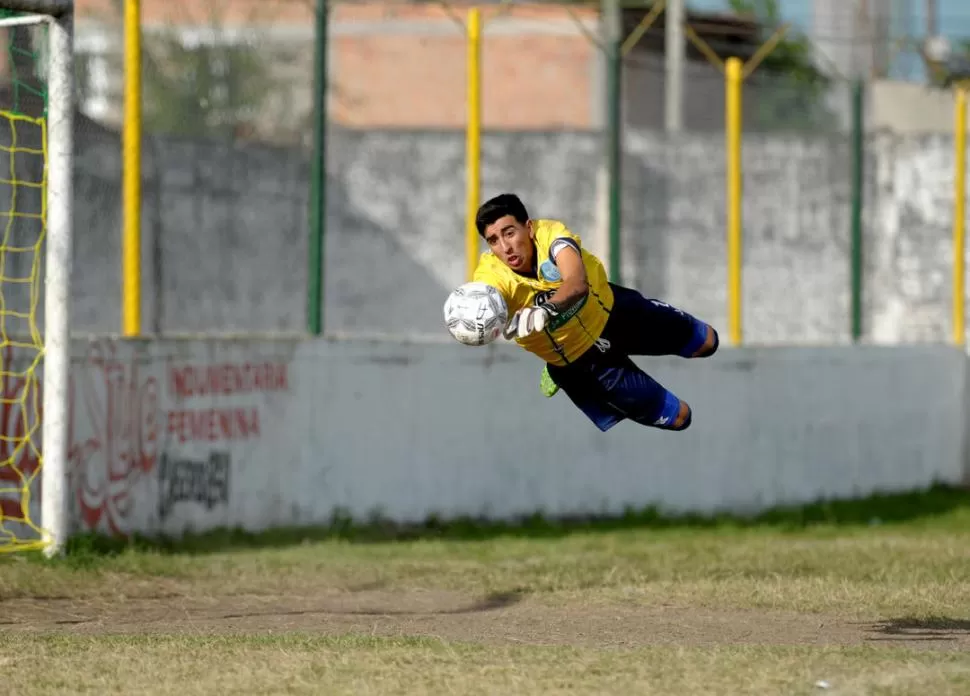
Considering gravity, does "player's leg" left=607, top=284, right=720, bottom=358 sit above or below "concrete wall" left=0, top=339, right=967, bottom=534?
above

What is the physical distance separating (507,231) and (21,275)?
4681 mm

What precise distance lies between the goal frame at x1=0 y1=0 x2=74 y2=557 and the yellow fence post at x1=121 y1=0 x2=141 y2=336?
1.17 meters

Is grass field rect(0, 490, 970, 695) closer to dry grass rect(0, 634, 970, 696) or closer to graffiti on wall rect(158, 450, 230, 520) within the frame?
dry grass rect(0, 634, 970, 696)

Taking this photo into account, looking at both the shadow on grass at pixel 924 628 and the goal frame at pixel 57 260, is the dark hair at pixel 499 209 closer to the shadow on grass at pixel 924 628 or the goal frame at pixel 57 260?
the shadow on grass at pixel 924 628

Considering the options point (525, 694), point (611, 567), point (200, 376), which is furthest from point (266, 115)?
point (525, 694)

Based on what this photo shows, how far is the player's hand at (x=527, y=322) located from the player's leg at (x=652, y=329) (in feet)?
5.75

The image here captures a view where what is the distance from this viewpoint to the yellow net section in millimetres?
12023

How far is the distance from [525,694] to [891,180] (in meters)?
12.9

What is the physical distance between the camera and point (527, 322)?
26.9 feet

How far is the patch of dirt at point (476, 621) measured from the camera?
934cm

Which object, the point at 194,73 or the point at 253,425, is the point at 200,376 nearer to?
the point at 253,425

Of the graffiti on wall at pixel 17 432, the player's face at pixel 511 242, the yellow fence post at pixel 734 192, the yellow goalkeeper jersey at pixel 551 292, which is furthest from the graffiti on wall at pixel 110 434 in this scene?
the yellow fence post at pixel 734 192

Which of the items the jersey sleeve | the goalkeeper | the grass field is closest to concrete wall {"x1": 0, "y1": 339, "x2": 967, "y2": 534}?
the grass field


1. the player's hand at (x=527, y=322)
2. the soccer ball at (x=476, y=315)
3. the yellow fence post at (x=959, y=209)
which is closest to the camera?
the player's hand at (x=527, y=322)
